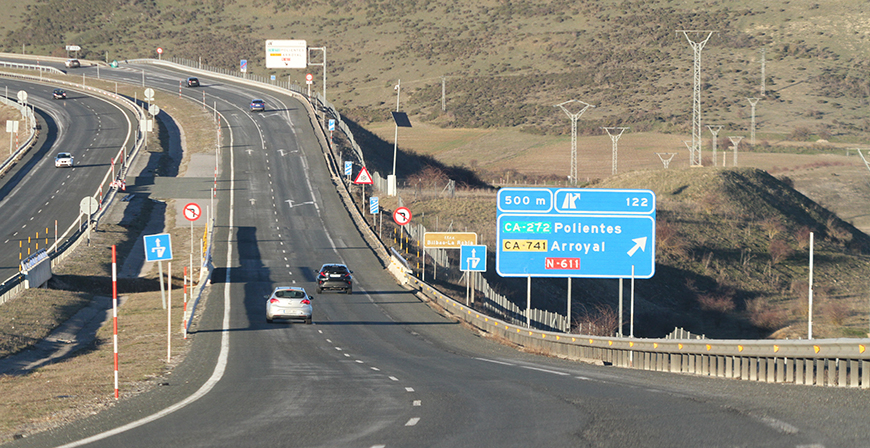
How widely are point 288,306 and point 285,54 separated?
84.4m

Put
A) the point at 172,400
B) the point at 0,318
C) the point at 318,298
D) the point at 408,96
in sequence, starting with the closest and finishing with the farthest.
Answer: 1. the point at 172,400
2. the point at 0,318
3. the point at 318,298
4. the point at 408,96

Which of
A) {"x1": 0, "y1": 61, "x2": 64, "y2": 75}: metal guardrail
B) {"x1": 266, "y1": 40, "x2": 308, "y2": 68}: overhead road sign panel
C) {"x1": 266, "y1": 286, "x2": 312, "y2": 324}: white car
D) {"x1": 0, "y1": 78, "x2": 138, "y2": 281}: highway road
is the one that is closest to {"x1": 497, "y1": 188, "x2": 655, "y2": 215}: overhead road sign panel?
{"x1": 266, "y1": 286, "x2": 312, "y2": 324}: white car

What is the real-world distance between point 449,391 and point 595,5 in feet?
565

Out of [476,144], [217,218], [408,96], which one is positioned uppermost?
[408,96]

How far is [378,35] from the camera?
7362 inches

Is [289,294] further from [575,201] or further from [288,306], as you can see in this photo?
[575,201]

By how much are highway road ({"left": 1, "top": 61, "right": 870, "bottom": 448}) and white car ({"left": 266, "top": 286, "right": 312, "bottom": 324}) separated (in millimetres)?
468

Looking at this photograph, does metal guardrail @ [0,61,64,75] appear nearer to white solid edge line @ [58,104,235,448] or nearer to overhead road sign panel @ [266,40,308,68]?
overhead road sign panel @ [266,40,308,68]

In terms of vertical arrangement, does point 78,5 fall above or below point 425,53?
above

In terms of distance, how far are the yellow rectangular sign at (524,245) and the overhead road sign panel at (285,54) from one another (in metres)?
84.2

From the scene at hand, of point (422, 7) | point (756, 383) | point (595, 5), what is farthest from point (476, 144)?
point (756, 383)

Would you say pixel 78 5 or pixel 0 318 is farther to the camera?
pixel 78 5

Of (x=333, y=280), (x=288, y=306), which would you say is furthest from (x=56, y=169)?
(x=288, y=306)

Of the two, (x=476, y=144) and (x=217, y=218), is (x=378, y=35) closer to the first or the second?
(x=476, y=144)
